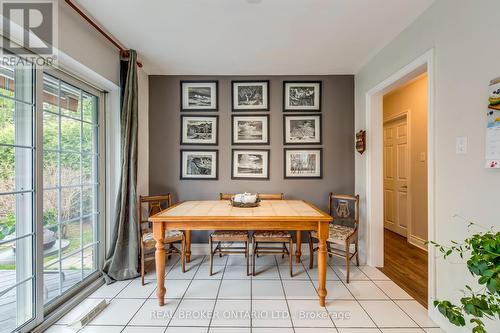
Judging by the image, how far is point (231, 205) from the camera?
103 inches

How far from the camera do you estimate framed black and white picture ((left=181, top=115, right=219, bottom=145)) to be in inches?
131

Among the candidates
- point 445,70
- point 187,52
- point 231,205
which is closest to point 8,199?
point 231,205

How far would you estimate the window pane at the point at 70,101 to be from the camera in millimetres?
2158

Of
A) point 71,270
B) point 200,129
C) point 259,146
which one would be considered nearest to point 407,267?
point 259,146

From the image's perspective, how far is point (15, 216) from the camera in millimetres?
1682

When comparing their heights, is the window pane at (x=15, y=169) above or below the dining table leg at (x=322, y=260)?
above

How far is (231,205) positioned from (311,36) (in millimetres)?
1968

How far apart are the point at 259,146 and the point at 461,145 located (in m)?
2.18

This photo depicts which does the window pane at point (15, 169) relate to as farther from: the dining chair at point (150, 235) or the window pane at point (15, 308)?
the dining chair at point (150, 235)

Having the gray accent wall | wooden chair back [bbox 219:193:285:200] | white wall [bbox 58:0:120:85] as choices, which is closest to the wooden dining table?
wooden chair back [bbox 219:193:285:200]

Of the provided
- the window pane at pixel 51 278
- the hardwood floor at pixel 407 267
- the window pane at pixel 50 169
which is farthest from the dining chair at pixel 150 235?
the hardwood floor at pixel 407 267

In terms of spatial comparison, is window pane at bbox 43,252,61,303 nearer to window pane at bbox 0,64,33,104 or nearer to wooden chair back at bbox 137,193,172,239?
wooden chair back at bbox 137,193,172,239

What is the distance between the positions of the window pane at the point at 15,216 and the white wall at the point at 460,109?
3.16 metres

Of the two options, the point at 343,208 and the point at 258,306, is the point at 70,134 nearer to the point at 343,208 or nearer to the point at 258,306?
the point at 258,306
